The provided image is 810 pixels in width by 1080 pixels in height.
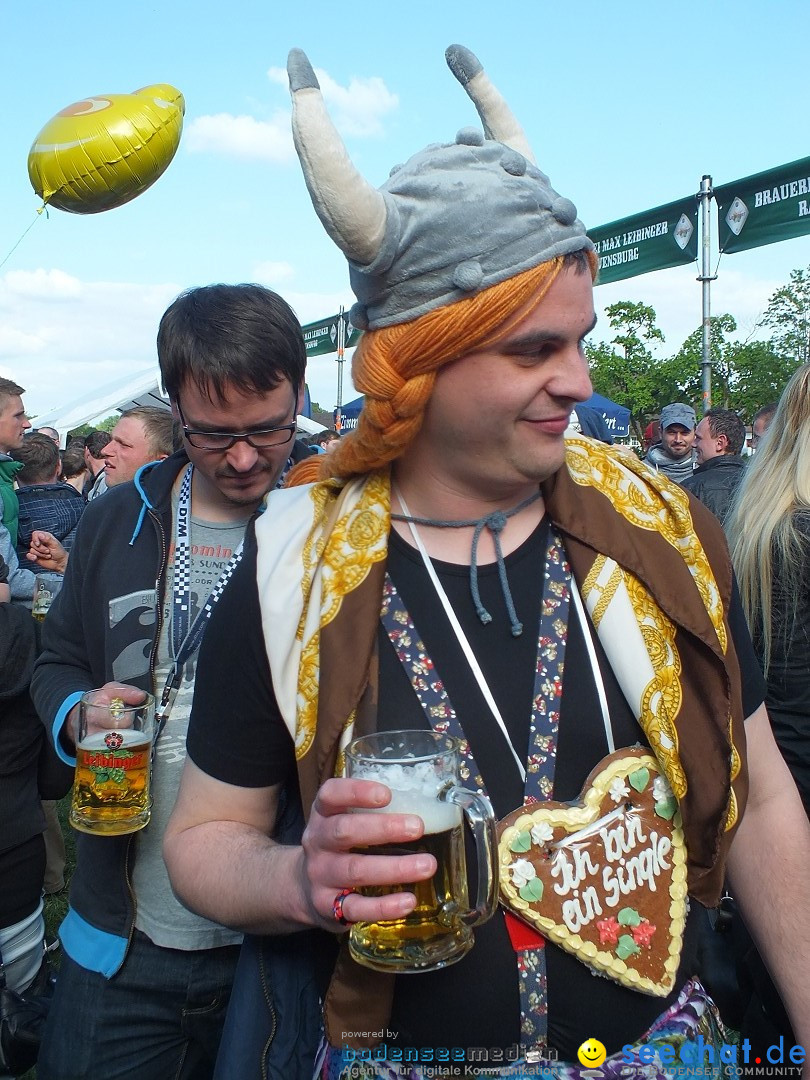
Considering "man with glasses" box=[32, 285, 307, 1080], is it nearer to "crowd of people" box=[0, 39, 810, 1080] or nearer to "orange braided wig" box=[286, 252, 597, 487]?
"crowd of people" box=[0, 39, 810, 1080]

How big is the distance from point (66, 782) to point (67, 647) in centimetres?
123

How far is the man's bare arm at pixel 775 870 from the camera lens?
60.3 inches

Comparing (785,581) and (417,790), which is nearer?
(417,790)

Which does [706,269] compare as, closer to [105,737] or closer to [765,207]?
[765,207]

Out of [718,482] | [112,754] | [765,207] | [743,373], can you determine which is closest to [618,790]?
[112,754]

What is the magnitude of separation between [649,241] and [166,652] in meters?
9.50

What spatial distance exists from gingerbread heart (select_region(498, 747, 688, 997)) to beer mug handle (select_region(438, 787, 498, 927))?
0.60ft

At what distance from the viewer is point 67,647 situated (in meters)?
2.38

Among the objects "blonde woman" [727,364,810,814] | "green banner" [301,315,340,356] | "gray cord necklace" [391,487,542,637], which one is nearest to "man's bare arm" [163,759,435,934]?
"gray cord necklace" [391,487,542,637]

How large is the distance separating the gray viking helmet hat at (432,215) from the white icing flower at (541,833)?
0.81 meters

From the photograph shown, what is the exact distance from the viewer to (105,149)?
5441mm

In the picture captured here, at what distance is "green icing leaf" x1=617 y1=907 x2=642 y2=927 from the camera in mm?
1399

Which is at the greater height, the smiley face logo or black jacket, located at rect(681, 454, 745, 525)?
black jacket, located at rect(681, 454, 745, 525)

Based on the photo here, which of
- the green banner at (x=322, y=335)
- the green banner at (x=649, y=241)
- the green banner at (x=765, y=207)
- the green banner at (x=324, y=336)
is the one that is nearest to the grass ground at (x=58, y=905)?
the green banner at (x=649, y=241)
